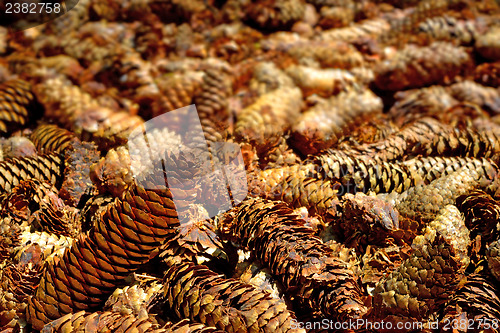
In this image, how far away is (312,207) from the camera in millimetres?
845

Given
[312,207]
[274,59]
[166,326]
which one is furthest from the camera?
[274,59]

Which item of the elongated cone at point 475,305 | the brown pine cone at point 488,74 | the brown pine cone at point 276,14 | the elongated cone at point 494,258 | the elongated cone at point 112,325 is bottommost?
the elongated cone at point 475,305

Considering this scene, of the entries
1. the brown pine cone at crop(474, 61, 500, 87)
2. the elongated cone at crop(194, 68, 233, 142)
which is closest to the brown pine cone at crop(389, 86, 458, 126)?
the brown pine cone at crop(474, 61, 500, 87)

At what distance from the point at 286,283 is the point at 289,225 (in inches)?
4.2

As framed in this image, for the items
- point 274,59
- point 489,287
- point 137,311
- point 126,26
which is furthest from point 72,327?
point 126,26

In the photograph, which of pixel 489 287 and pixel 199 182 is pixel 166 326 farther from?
pixel 489 287

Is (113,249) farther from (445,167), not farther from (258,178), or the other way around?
(445,167)

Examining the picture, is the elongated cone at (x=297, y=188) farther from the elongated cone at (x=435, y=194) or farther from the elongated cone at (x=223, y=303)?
the elongated cone at (x=223, y=303)

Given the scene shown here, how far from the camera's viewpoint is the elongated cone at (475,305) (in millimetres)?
615

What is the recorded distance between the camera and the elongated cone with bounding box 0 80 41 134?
45.0 inches

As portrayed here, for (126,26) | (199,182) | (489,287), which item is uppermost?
(126,26)

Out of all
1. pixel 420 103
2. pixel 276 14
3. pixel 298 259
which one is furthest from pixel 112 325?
pixel 276 14

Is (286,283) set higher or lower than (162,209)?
lower

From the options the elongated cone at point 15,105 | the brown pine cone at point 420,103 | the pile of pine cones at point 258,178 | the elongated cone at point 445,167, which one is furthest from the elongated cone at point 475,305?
the elongated cone at point 15,105
